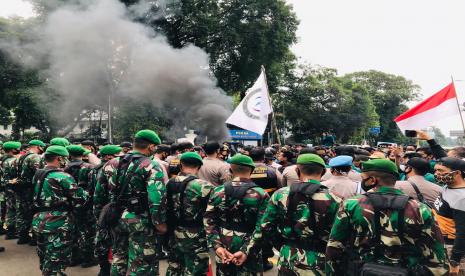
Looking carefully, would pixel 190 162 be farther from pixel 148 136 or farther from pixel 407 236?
pixel 407 236

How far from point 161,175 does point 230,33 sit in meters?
20.2

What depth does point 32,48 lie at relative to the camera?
66.5ft

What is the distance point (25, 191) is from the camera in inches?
243

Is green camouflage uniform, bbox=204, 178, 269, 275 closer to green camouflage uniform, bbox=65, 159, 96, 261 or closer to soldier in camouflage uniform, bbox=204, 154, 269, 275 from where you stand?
soldier in camouflage uniform, bbox=204, 154, 269, 275

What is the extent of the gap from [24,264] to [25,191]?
1.28 meters

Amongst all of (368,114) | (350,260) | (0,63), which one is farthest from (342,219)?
(368,114)

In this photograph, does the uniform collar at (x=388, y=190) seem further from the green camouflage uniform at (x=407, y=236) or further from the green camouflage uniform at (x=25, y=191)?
the green camouflage uniform at (x=25, y=191)

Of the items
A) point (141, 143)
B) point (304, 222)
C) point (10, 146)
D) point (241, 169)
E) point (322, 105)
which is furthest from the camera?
point (322, 105)

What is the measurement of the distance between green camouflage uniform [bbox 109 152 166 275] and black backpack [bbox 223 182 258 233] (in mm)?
644

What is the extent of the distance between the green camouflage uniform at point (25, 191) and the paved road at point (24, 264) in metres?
0.36

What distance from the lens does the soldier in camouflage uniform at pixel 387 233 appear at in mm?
2312

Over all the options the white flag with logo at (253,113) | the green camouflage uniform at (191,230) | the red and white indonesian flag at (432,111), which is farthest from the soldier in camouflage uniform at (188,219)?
the red and white indonesian flag at (432,111)

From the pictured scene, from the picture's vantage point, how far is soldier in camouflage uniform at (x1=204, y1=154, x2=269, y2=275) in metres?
3.24

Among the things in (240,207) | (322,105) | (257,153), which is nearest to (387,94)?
(322,105)
